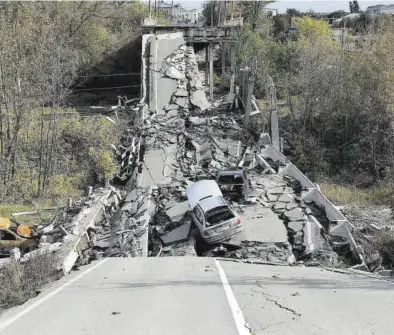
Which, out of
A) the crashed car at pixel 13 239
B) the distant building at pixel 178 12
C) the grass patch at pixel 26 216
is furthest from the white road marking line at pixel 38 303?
the distant building at pixel 178 12

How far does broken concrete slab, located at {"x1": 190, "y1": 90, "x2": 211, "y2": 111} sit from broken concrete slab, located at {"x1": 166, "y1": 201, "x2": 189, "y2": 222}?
1158 centimetres

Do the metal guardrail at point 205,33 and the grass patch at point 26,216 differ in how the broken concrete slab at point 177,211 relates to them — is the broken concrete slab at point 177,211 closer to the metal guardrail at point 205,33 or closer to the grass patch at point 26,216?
the grass patch at point 26,216

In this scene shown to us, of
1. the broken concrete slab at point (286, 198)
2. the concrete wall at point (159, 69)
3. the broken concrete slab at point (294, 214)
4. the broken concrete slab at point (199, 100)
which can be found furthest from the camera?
the broken concrete slab at point (199, 100)

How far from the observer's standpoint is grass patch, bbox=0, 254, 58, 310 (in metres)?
8.12

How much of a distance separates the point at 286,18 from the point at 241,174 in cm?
4424

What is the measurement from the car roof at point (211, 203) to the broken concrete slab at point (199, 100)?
1357 centimetres

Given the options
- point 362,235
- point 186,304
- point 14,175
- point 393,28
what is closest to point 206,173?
point 362,235

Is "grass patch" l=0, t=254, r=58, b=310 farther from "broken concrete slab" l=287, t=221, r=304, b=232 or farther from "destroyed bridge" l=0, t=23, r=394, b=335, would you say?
"broken concrete slab" l=287, t=221, r=304, b=232

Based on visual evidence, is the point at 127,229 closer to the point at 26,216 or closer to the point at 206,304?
the point at 26,216

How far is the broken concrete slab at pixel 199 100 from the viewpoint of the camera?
1066 inches

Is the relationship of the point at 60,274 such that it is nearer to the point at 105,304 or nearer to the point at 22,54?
the point at 105,304

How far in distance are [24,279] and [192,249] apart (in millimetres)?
5296

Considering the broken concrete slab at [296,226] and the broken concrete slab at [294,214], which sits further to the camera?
the broken concrete slab at [294,214]

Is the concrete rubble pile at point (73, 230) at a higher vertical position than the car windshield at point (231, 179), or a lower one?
lower
